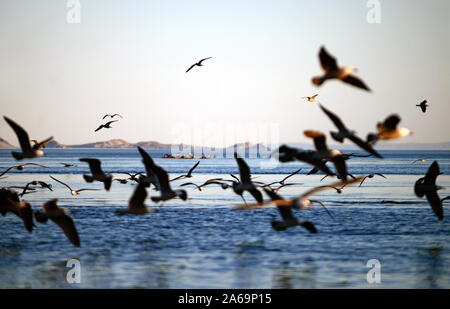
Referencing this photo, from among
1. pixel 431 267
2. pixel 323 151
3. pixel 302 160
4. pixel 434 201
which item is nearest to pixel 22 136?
pixel 302 160

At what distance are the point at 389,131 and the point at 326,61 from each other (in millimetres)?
1592

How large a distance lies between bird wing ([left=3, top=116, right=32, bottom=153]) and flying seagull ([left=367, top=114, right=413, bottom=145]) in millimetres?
7508

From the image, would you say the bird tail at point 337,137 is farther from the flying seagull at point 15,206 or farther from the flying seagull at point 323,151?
the flying seagull at point 15,206

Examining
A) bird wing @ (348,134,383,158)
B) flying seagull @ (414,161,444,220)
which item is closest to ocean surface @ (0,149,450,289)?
flying seagull @ (414,161,444,220)

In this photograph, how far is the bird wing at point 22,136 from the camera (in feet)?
37.4

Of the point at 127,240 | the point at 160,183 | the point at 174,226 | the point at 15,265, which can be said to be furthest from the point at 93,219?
the point at 160,183

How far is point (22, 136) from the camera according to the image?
1195 centimetres

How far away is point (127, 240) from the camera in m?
17.6

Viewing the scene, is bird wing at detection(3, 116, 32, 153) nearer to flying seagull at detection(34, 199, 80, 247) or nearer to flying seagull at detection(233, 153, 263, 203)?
→ flying seagull at detection(34, 199, 80, 247)

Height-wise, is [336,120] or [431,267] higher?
[336,120]

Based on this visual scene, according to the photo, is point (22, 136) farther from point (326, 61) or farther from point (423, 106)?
point (423, 106)

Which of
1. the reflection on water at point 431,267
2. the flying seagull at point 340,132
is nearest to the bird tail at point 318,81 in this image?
the flying seagull at point 340,132

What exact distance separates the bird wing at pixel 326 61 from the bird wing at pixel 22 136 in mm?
6779
